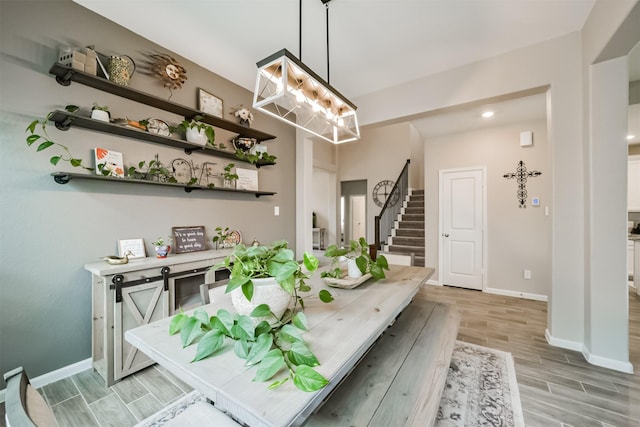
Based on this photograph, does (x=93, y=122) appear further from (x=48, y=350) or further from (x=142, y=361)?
(x=142, y=361)

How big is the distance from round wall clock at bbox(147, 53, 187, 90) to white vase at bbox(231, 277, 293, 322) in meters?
2.32

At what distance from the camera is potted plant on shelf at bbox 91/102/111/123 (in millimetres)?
1923

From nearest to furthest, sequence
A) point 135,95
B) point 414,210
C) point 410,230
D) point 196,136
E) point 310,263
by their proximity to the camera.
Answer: point 310,263 → point 135,95 → point 196,136 → point 410,230 → point 414,210

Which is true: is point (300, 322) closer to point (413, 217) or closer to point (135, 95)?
point (135, 95)

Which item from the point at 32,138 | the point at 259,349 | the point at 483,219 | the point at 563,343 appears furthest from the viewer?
the point at 483,219

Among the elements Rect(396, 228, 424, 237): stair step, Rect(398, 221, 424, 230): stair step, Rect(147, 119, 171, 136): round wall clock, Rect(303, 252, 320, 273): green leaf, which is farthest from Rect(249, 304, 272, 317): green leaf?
Rect(398, 221, 424, 230): stair step

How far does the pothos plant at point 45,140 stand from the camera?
5.46 feet

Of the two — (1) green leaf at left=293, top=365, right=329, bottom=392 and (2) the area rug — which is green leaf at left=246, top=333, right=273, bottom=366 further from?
(2) the area rug

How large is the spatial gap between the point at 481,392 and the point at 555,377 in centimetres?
69

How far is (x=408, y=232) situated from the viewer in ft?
18.7

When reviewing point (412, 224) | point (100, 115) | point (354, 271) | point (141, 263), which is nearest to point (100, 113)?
point (100, 115)

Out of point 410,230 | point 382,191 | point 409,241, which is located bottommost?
point 409,241

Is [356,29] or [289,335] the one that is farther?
[356,29]

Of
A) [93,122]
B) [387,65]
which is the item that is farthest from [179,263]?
[387,65]
